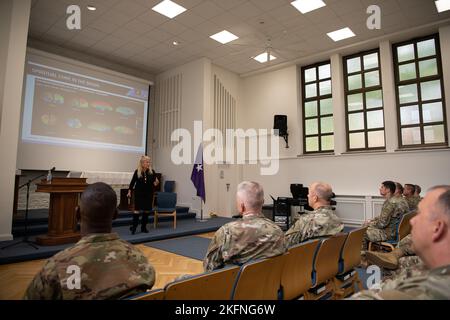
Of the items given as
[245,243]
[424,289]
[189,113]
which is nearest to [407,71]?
[189,113]

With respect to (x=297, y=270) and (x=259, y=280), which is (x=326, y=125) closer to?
(x=297, y=270)

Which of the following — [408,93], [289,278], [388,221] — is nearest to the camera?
[289,278]

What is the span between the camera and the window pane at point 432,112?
5.99 m

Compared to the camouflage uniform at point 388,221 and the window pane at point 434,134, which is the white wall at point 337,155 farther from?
the camouflage uniform at point 388,221

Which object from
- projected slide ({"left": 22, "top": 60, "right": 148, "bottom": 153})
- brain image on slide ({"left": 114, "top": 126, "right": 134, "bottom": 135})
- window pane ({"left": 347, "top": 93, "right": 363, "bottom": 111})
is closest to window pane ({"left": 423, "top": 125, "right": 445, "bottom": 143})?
window pane ({"left": 347, "top": 93, "right": 363, "bottom": 111})

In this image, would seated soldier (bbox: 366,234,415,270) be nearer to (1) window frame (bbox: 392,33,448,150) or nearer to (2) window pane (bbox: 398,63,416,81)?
(1) window frame (bbox: 392,33,448,150)

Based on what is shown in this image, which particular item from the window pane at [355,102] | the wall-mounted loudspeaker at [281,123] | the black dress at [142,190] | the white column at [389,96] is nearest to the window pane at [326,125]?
the window pane at [355,102]

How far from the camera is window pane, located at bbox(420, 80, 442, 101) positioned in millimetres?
6051

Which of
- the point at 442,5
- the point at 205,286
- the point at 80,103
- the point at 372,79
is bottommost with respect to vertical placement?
the point at 205,286

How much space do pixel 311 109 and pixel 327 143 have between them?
110cm

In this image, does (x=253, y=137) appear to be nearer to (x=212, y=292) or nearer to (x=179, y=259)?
(x=179, y=259)

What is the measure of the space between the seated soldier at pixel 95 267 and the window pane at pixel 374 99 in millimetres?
7195

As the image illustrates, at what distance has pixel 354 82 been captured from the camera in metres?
7.16

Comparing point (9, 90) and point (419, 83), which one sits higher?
point (419, 83)
